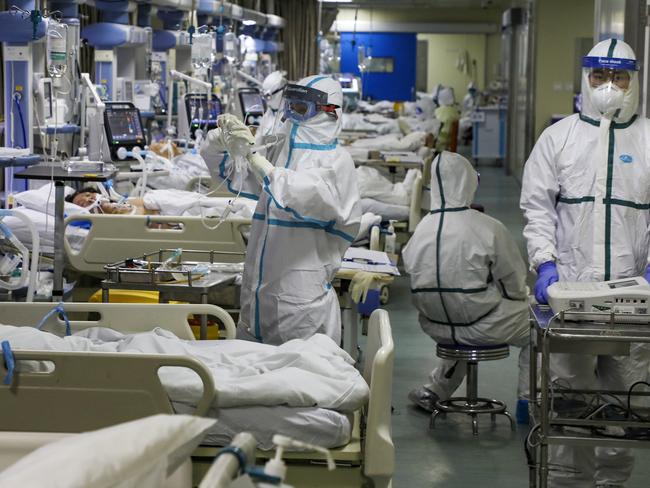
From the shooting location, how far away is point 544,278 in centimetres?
386

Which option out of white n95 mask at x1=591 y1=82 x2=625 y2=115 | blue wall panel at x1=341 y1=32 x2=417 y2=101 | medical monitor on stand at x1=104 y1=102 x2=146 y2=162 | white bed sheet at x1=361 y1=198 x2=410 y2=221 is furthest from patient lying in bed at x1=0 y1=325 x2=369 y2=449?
blue wall panel at x1=341 y1=32 x2=417 y2=101

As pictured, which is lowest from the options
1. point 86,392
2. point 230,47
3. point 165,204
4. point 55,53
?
point 86,392

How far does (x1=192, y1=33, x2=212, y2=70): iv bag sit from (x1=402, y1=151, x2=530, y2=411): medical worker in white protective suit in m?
3.50

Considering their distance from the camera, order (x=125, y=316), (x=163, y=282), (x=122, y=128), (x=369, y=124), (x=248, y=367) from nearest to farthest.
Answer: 1. (x=248, y=367)
2. (x=125, y=316)
3. (x=163, y=282)
4. (x=122, y=128)
5. (x=369, y=124)

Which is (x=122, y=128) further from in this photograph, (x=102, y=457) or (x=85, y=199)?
(x=102, y=457)

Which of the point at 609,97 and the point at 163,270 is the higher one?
the point at 609,97

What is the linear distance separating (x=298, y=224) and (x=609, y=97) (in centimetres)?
124

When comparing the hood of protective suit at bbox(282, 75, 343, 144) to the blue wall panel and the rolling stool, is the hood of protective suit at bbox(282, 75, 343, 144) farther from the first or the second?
the blue wall panel

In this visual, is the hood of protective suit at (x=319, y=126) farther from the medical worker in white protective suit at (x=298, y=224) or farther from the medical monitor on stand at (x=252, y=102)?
the medical monitor on stand at (x=252, y=102)

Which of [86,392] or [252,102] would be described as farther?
[252,102]

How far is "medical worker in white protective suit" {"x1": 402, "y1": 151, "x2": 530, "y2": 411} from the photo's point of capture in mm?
4930

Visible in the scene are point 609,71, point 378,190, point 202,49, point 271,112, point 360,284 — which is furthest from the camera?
point 378,190

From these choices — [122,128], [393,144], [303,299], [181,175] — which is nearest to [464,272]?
[303,299]

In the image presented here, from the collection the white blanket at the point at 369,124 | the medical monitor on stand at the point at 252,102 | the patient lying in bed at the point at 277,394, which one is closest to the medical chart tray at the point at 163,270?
the patient lying in bed at the point at 277,394
